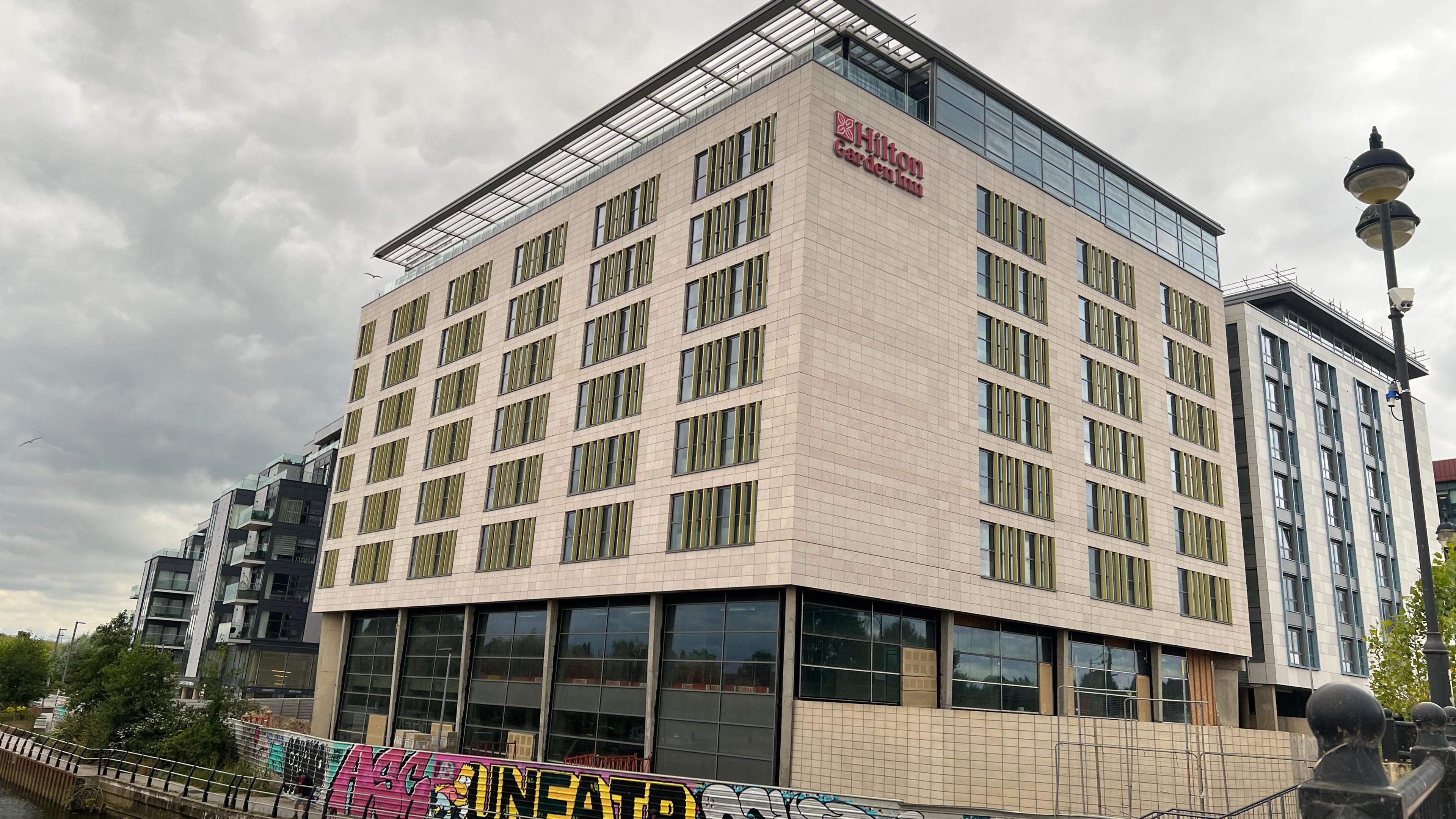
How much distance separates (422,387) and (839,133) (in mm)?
35527

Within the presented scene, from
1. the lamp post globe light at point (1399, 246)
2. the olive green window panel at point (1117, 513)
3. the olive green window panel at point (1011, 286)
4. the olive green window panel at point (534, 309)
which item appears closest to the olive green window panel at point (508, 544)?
the olive green window panel at point (534, 309)

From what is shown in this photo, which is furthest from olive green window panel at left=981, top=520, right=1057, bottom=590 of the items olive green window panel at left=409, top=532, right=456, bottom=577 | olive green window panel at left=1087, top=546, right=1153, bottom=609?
olive green window panel at left=409, top=532, right=456, bottom=577

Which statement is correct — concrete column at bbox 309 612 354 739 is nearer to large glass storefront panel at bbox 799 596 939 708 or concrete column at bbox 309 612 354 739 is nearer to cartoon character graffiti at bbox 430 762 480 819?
cartoon character graffiti at bbox 430 762 480 819

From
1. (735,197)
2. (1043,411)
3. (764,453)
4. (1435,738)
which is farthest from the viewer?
(1043,411)

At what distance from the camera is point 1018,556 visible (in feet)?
159

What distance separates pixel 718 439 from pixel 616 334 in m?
10.9

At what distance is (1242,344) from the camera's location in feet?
230

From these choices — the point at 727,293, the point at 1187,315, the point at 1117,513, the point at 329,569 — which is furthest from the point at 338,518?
the point at 1187,315

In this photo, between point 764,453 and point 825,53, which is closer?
point 764,453

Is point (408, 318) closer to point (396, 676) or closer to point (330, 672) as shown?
point (330, 672)

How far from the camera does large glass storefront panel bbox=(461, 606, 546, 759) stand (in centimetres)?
5028

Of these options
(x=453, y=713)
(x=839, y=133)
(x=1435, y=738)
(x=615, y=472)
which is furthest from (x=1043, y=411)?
(x=1435, y=738)

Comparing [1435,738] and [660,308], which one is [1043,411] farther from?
[1435,738]

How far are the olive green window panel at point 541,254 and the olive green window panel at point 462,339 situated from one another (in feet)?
13.3
